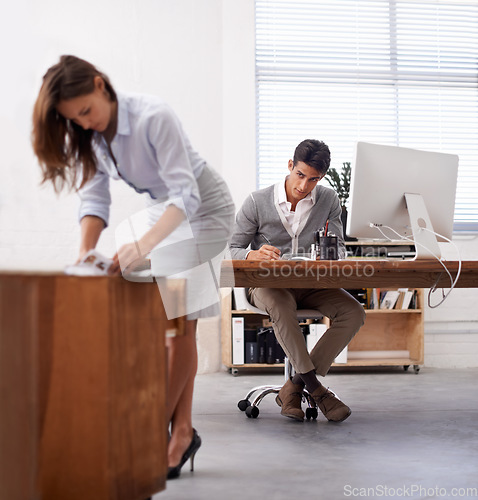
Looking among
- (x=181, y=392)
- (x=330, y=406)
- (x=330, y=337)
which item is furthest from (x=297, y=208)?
(x=181, y=392)

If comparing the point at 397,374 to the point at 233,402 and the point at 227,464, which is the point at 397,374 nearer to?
the point at 233,402

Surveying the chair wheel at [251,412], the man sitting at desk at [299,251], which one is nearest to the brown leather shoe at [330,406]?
the man sitting at desk at [299,251]

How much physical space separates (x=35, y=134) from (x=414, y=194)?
1.42 meters

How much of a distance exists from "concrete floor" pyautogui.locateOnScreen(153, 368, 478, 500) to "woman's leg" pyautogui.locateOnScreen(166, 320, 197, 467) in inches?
3.8

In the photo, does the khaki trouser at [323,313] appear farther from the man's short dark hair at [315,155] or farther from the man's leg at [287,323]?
the man's short dark hair at [315,155]

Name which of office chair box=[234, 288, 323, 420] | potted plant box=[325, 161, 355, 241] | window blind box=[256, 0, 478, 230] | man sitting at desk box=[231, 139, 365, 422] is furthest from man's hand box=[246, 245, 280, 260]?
window blind box=[256, 0, 478, 230]

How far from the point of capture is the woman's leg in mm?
1637

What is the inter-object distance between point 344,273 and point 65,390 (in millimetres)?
1142

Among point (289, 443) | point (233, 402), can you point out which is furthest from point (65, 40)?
point (233, 402)

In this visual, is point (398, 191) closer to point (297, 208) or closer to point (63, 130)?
point (297, 208)

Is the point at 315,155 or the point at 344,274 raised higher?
the point at 315,155

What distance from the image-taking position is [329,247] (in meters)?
2.29

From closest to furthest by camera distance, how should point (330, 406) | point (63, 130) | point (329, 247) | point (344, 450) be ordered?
1. point (63, 130)
2. point (344, 450)
3. point (329, 247)
4. point (330, 406)

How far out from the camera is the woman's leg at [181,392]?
1637mm
